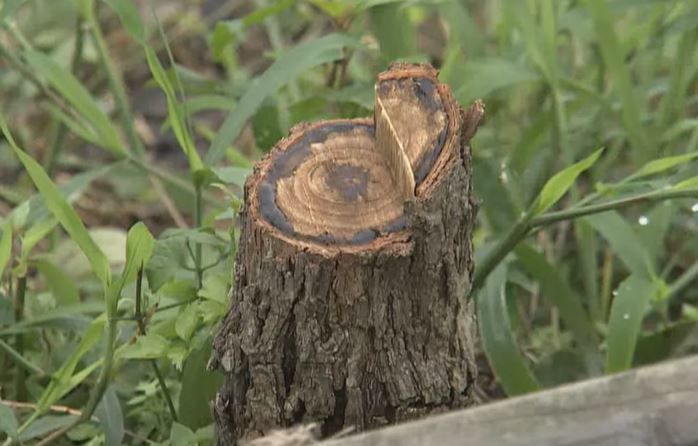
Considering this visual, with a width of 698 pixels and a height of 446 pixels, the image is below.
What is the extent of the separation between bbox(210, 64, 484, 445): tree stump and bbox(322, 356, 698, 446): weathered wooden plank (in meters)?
0.17

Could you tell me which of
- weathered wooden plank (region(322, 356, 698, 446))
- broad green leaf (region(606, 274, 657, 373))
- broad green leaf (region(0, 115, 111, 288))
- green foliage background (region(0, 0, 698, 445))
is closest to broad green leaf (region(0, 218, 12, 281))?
green foliage background (region(0, 0, 698, 445))

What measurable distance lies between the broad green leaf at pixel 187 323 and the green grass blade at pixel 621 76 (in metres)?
0.72

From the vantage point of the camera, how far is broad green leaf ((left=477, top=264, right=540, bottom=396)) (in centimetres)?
138

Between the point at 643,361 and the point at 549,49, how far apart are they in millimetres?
414

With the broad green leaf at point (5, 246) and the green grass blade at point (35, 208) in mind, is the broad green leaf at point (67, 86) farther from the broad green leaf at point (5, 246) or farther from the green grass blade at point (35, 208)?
the broad green leaf at point (5, 246)

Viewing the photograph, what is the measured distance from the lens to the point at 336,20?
1580mm

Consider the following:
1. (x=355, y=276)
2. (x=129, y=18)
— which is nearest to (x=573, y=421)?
(x=355, y=276)

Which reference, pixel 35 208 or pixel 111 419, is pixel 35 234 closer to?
pixel 35 208

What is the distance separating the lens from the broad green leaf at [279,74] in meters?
1.45

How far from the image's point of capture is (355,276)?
1.05 m

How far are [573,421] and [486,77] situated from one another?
75 centimetres

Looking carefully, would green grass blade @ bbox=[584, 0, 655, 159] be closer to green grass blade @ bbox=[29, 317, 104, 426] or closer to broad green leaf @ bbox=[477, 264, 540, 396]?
broad green leaf @ bbox=[477, 264, 540, 396]

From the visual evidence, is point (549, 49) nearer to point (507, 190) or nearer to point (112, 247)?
point (507, 190)

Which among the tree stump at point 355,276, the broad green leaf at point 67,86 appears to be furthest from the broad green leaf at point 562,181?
the broad green leaf at point 67,86
